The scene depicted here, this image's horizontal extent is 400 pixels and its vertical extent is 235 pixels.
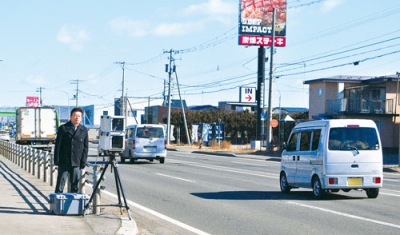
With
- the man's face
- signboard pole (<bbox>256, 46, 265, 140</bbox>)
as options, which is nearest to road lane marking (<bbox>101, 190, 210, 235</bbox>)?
the man's face

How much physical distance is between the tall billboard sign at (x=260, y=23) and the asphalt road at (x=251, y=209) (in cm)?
4588

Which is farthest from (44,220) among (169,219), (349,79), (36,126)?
(349,79)

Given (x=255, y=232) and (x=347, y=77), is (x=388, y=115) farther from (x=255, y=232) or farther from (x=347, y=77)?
(x=255, y=232)

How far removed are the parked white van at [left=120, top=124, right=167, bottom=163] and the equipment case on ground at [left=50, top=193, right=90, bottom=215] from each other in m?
20.6

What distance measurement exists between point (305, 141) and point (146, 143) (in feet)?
54.6

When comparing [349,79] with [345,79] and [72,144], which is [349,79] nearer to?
[345,79]

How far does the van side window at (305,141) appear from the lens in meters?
16.4

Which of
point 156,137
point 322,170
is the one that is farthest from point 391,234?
point 156,137

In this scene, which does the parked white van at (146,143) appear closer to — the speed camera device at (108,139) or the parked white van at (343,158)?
the parked white van at (343,158)

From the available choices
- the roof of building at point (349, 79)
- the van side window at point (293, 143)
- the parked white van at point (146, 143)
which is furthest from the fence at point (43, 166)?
the roof of building at point (349, 79)

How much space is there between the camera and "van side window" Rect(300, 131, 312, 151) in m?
16.4

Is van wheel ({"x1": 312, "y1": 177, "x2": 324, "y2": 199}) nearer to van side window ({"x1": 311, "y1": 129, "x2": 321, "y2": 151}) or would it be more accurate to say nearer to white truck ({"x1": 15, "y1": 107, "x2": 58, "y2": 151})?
van side window ({"x1": 311, "y1": 129, "x2": 321, "y2": 151})

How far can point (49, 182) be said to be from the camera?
18.8 m

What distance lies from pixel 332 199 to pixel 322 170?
1.01 metres
